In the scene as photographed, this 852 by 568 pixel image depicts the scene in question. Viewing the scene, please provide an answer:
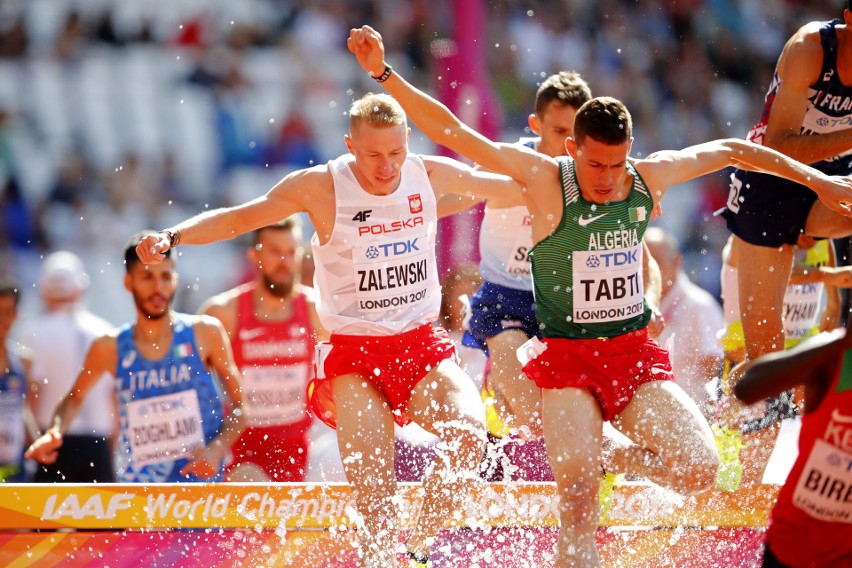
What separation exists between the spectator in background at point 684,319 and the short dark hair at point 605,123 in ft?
10.2

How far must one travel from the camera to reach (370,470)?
16.9 ft

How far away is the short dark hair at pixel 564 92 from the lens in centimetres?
616

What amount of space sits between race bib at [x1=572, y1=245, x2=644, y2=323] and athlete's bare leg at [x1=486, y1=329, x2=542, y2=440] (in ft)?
2.71

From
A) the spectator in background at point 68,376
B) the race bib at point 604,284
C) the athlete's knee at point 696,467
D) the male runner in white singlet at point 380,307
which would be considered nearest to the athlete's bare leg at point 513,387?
the male runner in white singlet at point 380,307

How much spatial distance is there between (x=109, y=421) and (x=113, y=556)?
1946mm

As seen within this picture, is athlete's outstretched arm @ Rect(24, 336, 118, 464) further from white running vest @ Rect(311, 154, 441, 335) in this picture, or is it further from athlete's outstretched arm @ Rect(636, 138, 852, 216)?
athlete's outstretched arm @ Rect(636, 138, 852, 216)

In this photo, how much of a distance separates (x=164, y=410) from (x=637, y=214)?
303 cm

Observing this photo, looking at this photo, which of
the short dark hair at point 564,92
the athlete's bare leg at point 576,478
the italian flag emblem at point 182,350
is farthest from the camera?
the italian flag emblem at point 182,350

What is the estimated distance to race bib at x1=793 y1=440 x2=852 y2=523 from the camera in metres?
3.83

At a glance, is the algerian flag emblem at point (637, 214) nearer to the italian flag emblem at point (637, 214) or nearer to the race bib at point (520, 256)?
the italian flag emblem at point (637, 214)

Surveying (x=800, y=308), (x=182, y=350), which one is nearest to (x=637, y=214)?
(x=800, y=308)

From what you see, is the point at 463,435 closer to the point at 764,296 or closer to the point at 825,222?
the point at 764,296

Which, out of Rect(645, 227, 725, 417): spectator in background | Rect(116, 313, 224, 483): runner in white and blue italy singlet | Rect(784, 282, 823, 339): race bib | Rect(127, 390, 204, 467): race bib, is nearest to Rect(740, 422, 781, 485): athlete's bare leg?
Rect(784, 282, 823, 339): race bib

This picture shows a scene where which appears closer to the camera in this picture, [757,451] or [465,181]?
[465,181]
